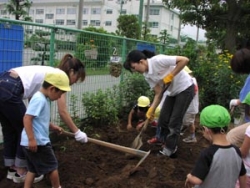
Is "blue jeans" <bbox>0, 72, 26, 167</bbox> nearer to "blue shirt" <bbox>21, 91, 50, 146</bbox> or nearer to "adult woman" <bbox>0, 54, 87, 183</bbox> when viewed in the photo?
"adult woman" <bbox>0, 54, 87, 183</bbox>

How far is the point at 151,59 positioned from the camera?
12.7 ft

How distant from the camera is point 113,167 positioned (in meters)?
3.85

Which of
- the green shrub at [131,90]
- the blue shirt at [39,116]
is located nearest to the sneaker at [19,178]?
the blue shirt at [39,116]

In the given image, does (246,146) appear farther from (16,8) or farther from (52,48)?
(16,8)

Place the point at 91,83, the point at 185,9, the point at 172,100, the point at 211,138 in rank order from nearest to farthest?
the point at 211,138, the point at 172,100, the point at 91,83, the point at 185,9

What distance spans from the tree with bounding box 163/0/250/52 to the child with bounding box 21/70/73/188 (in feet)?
33.0

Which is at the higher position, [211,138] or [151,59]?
[151,59]

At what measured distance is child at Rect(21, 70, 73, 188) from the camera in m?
2.64

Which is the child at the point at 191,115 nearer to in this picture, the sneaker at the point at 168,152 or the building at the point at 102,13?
the sneaker at the point at 168,152

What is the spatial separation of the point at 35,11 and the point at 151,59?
244 ft

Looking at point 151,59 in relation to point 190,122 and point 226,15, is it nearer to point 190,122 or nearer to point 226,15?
point 190,122

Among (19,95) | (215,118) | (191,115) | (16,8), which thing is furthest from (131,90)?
(16,8)

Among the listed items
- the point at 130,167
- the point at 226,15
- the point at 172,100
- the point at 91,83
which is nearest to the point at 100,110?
the point at 91,83

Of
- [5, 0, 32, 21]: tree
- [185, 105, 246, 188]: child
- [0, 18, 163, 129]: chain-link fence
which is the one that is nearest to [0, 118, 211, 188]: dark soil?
[0, 18, 163, 129]: chain-link fence
